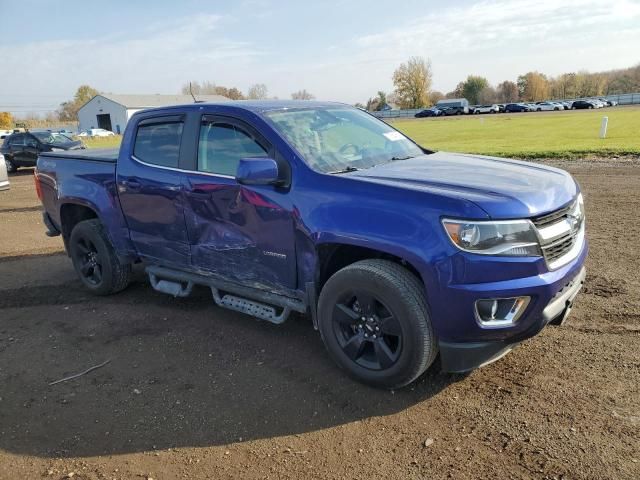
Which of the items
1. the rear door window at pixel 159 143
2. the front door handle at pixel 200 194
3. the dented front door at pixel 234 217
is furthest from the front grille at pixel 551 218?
the rear door window at pixel 159 143

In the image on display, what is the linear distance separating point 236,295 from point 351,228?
5.25ft

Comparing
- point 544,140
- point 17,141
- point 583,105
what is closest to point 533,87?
point 583,105

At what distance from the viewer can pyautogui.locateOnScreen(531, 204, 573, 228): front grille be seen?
3152 millimetres

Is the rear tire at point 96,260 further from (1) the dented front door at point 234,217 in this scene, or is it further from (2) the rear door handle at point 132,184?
(1) the dented front door at point 234,217

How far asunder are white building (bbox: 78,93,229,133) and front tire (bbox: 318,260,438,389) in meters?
90.6

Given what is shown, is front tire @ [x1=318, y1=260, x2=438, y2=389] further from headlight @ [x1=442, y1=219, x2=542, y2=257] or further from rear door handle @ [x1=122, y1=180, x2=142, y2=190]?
rear door handle @ [x1=122, y1=180, x2=142, y2=190]

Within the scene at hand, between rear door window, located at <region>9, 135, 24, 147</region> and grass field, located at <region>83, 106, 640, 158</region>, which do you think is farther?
rear door window, located at <region>9, 135, 24, 147</region>

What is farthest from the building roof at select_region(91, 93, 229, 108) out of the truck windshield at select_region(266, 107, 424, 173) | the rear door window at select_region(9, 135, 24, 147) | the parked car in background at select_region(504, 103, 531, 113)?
the truck windshield at select_region(266, 107, 424, 173)

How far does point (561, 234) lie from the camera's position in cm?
331

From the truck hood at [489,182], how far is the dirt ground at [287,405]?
122 centimetres

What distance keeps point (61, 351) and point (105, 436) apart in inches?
59.9

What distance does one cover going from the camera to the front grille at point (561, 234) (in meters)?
3.16

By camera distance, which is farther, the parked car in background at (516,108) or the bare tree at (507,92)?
the bare tree at (507,92)

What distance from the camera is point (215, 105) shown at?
14.5 ft
